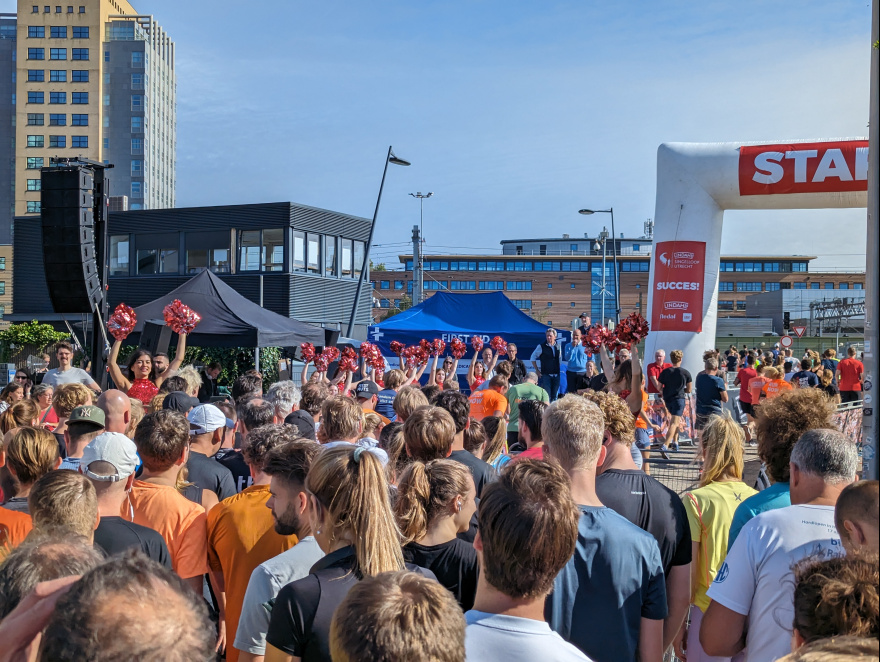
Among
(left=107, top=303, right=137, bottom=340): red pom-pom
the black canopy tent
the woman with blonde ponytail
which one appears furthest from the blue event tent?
the woman with blonde ponytail

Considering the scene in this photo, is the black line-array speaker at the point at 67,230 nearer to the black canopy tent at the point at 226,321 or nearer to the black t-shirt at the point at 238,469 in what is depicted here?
the black canopy tent at the point at 226,321

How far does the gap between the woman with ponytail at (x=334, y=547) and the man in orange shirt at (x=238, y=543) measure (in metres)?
0.91

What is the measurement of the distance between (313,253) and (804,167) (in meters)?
18.4

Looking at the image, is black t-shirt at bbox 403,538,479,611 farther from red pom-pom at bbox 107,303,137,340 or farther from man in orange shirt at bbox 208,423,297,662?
red pom-pom at bbox 107,303,137,340

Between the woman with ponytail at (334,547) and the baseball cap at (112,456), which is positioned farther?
the baseball cap at (112,456)

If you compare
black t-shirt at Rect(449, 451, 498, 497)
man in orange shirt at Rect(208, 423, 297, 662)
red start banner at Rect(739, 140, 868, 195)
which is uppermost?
red start banner at Rect(739, 140, 868, 195)

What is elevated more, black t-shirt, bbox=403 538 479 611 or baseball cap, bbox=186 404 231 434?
baseball cap, bbox=186 404 231 434

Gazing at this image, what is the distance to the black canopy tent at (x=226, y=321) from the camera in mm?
12368

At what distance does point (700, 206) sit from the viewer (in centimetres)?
1608

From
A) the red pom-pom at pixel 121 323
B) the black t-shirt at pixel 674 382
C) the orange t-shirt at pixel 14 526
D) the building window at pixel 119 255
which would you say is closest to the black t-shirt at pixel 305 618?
the orange t-shirt at pixel 14 526

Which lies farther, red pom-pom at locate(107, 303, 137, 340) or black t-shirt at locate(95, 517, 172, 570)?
red pom-pom at locate(107, 303, 137, 340)

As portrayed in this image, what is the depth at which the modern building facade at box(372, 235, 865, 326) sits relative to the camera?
288 ft

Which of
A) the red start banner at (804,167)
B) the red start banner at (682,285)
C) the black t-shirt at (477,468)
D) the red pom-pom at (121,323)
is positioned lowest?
the black t-shirt at (477,468)

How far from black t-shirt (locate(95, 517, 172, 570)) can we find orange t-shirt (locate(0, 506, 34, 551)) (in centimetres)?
39
